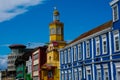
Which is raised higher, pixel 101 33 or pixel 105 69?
pixel 101 33

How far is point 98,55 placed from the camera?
4381 centimetres

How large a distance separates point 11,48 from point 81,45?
141m

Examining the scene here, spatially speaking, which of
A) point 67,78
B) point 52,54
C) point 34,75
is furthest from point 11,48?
point 67,78

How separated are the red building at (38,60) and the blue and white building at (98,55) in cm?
2763

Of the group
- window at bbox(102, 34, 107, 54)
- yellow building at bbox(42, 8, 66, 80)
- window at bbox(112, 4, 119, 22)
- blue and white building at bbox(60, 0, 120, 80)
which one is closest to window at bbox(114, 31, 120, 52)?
blue and white building at bbox(60, 0, 120, 80)

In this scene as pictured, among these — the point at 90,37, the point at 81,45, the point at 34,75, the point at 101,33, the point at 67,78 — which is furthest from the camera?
the point at 34,75

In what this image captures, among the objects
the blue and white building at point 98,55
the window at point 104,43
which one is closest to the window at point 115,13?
the blue and white building at point 98,55

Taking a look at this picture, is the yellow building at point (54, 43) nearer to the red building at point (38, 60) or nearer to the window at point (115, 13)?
the red building at point (38, 60)

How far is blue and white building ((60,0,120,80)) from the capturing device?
39.2 metres

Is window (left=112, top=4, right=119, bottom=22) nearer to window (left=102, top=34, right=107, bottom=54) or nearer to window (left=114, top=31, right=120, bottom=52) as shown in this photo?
window (left=114, top=31, right=120, bottom=52)

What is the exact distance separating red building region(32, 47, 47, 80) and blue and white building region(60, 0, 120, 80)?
2763cm

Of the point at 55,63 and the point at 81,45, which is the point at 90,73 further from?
the point at 55,63

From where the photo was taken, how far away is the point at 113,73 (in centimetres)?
3941

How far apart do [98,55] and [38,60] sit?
45.2 metres
